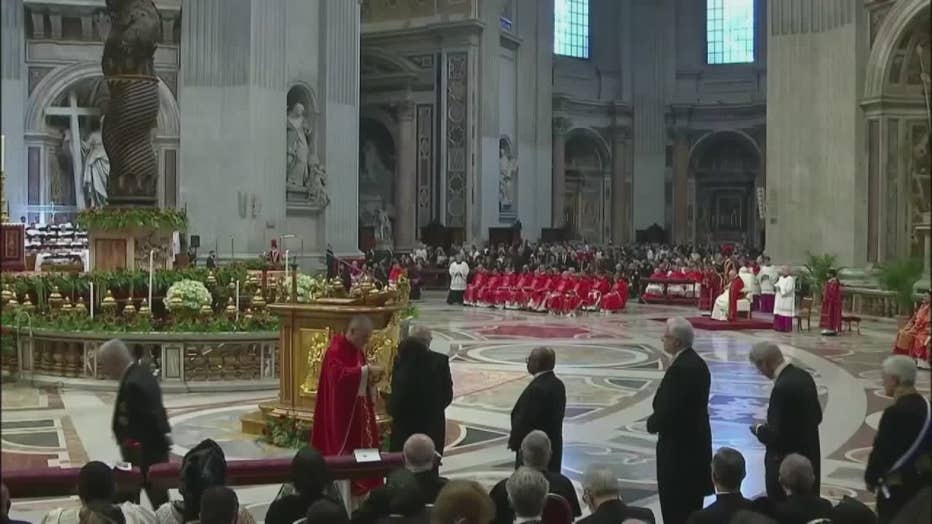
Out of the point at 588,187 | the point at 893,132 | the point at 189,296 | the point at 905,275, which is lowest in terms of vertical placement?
the point at 189,296

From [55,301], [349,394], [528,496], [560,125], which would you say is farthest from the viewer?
[560,125]

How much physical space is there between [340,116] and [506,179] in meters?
10.7

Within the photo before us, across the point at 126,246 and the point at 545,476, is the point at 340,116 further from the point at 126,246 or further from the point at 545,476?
the point at 545,476

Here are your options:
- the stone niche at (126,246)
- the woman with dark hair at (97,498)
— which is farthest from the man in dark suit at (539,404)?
the stone niche at (126,246)

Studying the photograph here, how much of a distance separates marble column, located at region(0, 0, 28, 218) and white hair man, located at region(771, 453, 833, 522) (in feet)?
73.0

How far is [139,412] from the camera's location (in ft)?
18.3

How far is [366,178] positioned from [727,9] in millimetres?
16873

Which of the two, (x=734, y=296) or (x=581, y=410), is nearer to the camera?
(x=581, y=410)

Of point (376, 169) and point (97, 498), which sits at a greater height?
point (376, 169)

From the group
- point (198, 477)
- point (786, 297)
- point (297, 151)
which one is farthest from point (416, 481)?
point (297, 151)

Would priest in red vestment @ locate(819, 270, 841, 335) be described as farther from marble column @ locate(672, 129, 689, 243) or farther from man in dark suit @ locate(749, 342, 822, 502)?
marble column @ locate(672, 129, 689, 243)

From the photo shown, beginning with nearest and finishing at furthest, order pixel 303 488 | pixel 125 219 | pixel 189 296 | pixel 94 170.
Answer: pixel 303 488 → pixel 189 296 → pixel 125 219 → pixel 94 170

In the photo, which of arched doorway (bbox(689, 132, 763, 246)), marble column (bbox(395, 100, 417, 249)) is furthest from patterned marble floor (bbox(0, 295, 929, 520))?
arched doorway (bbox(689, 132, 763, 246))

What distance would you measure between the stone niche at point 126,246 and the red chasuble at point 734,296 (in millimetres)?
10531
